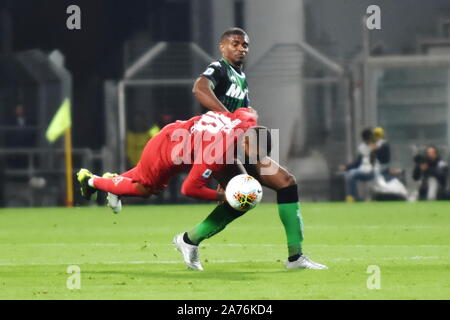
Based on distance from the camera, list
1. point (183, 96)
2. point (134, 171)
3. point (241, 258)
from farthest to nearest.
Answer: point (183, 96)
point (241, 258)
point (134, 171)

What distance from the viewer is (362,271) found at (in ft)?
39.6

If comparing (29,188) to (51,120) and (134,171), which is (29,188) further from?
(134,171)

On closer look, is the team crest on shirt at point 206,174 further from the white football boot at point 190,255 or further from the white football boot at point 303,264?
the white football boot at point 303,264

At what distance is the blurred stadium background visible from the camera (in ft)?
97.2

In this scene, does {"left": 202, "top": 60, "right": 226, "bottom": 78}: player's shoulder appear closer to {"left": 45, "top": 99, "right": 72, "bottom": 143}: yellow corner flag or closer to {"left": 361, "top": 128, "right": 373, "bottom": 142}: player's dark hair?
{"left": 361, "top": 128, "right": 373, "bottom": 142}: player's dark hair

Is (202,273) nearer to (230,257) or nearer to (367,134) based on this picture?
(230,257)

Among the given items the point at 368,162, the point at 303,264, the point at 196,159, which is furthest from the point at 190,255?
the point at 368,162

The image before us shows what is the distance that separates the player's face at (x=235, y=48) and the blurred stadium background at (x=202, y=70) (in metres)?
16.7

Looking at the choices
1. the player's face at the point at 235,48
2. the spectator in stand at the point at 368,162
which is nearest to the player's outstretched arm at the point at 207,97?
the player's face at the point at 235,48

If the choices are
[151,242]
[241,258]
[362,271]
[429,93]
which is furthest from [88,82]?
[362,271]

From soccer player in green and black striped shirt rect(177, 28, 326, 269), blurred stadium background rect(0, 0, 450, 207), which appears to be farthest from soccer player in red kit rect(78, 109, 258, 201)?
blurred stadium background rect(0, 0, 450, 207)

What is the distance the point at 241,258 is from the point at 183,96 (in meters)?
16.7

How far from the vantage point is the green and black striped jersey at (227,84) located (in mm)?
12461
